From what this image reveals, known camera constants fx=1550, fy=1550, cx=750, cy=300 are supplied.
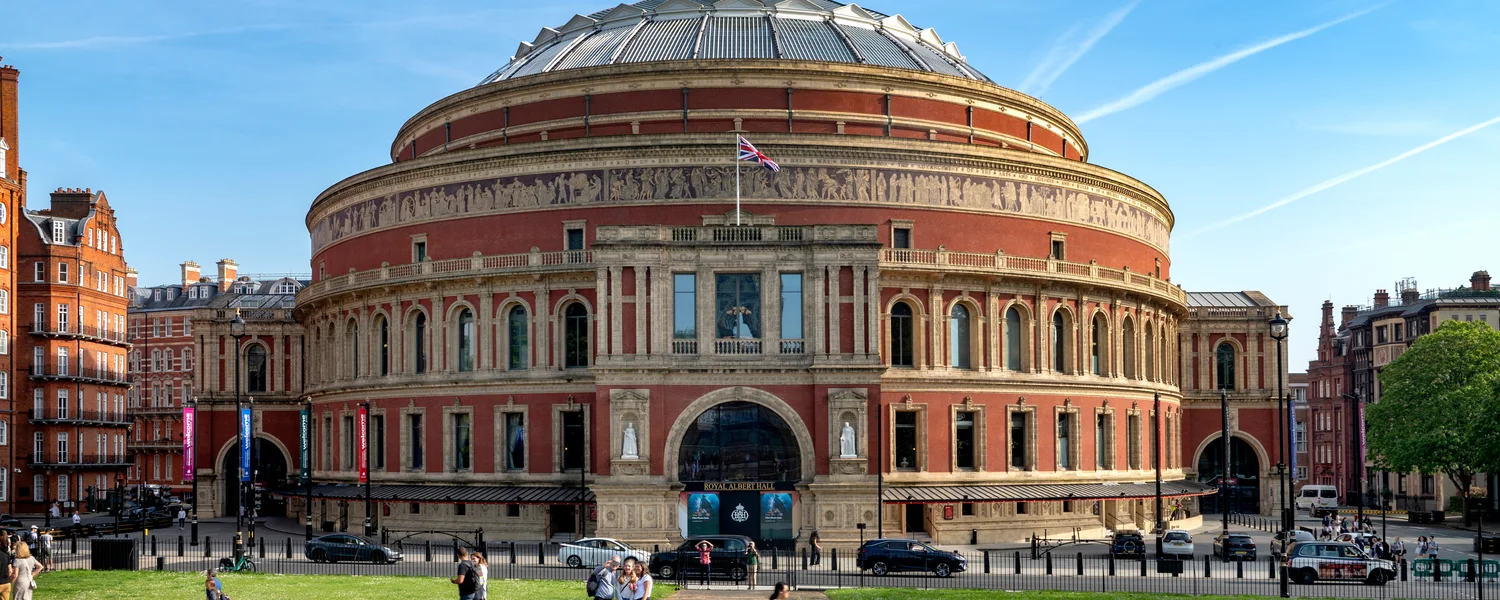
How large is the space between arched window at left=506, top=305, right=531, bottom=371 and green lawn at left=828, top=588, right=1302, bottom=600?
2581 centimetres

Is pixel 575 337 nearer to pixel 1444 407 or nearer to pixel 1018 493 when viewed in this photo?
pixel 1018 493

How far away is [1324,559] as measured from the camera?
46031 millimetres

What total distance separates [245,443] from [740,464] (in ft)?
77.7

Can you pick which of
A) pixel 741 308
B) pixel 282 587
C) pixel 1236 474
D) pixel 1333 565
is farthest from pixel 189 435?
pixel 1236 474

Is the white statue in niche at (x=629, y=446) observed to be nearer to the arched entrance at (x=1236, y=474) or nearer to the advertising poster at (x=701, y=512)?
the advertising poster at (x=701, y=512)

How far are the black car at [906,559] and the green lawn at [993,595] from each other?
5.38 meters

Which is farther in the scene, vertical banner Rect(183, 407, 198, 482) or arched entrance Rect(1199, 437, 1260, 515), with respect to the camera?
arched entrance Rect(1199, 437, 1260, 515)

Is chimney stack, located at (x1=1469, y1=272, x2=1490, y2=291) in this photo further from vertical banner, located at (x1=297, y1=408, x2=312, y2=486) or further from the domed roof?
vertical banner, located at (x1=297, y1=408, x2=312, y2=486)

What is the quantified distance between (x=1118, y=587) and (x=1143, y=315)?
1222 inches

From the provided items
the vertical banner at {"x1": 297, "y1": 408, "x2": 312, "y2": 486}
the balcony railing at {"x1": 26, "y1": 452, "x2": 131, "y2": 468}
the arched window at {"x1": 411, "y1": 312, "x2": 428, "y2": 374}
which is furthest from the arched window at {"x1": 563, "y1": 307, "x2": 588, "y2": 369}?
the balcony railing at {"x1": 26, "y1": 452, "x2": 131, "y2": 468}

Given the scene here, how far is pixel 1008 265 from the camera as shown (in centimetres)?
6406

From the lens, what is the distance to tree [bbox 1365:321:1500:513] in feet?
250

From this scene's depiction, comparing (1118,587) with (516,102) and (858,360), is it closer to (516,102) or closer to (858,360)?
(858,360)

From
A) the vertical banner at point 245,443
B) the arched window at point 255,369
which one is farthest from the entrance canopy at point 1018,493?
the arched window at point 255,369
